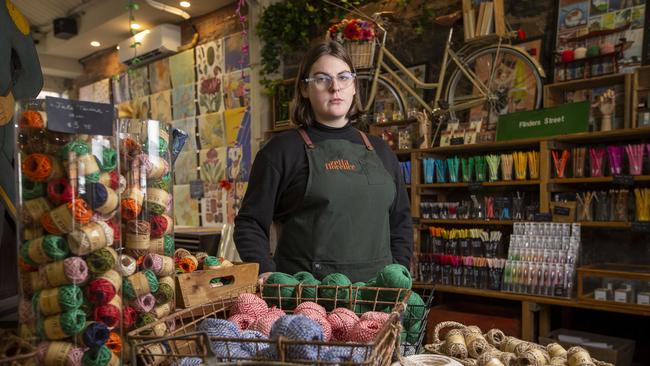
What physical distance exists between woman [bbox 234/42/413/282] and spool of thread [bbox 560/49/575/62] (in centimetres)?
231

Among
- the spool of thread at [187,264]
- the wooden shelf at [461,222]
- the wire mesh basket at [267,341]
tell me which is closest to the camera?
the wire mesh basket at [267,341]

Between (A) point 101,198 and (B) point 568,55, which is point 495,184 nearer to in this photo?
(B) point 568,55

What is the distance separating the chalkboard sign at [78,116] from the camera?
83cm

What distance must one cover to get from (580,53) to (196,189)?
4.76 m

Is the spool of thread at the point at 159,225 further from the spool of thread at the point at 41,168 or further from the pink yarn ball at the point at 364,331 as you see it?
the pink yarn ball at the point at 364,331

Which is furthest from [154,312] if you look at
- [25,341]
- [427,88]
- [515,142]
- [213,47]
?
[213,47]

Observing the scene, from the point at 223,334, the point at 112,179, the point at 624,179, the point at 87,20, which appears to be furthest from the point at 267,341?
the point at 87,20

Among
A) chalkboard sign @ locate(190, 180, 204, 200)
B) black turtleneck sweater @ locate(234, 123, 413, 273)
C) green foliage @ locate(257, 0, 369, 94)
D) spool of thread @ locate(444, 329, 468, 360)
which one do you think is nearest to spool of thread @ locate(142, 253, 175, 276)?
spool of thread @ locate(444, 329, 468, 360)

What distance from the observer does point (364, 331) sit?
92 centimetres

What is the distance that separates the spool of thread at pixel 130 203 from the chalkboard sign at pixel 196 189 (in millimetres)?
5953

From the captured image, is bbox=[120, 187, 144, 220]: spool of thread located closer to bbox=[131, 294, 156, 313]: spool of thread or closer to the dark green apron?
bbox=[131, 294, 156, 313]: spool of thread

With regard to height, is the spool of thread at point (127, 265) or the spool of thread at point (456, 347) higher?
the spool of thread at point (127, 265)

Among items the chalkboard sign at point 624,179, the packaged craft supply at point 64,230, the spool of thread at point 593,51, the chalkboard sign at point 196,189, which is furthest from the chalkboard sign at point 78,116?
the chalkboard sign at point 196,189

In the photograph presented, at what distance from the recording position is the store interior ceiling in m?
6.60
